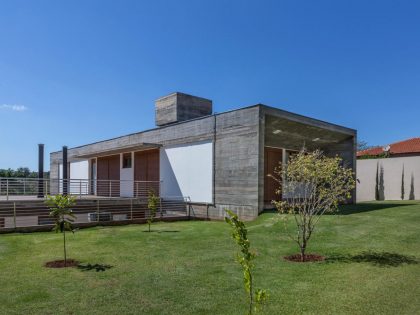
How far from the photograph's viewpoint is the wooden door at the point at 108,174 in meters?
24.6

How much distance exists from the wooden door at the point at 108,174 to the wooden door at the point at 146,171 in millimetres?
2618

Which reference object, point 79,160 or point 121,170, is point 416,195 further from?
point 79,160

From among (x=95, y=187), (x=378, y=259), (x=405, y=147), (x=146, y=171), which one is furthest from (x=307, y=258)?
(x=405, y=147)

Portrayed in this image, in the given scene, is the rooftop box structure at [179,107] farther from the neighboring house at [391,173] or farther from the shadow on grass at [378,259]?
the shadow on grass at [378,259]

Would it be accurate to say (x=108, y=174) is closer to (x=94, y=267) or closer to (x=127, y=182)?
(x=127, y=182)

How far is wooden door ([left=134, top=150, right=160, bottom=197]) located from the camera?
2090cm

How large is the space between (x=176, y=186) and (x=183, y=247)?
33.1 ft

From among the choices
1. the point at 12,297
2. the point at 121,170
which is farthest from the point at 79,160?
the point at 12,297

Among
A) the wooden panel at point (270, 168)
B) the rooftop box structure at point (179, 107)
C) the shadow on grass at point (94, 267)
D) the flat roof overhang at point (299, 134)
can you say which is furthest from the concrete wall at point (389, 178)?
the shadow on grass at point (94, 267)

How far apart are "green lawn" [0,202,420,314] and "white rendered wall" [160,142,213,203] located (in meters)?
6.55

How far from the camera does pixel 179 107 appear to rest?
2156cm

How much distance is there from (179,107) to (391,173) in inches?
641

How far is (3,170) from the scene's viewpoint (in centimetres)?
3653

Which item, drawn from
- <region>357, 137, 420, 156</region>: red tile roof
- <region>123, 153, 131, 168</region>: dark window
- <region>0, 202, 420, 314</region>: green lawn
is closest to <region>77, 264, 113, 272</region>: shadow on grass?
<region>0, 202, 420, 314</region>: green lawn
